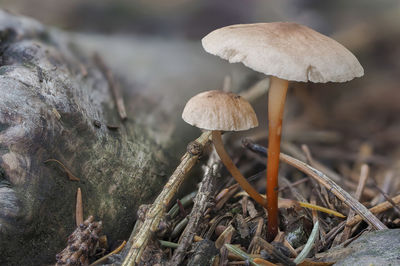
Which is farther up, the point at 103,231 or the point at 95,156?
the point at 95,156

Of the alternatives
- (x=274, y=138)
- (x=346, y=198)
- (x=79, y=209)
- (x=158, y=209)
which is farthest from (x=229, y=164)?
(x=79, y=209)

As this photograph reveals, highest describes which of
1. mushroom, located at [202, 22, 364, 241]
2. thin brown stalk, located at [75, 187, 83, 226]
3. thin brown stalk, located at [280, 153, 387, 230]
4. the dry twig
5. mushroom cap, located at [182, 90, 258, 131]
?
mushroom, located at [202, 22, 364, 241]

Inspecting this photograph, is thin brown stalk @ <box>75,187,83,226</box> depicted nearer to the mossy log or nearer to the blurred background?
the mossy log

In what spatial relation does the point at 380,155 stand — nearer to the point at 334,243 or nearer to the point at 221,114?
the point at 334,243

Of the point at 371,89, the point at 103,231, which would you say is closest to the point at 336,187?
the point at 103,231

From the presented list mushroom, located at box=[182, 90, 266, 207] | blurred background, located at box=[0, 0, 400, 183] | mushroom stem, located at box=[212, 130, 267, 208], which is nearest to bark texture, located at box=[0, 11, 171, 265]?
mushroom stem, located at box=[212, 130, 267, 208]

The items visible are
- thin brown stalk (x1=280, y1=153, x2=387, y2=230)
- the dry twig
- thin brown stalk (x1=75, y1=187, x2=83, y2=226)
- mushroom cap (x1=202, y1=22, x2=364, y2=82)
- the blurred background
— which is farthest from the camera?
the blurred background

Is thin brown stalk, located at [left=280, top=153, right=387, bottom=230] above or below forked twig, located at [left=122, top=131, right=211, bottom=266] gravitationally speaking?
below
